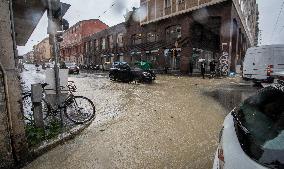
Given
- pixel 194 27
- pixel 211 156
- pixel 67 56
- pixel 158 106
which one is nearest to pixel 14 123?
pixel 211 156

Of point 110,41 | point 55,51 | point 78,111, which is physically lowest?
point 78,111

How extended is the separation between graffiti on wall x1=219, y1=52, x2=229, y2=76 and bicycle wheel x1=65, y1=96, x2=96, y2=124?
19.5 metres

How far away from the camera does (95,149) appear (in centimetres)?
497

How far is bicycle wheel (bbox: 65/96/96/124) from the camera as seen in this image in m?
6.93

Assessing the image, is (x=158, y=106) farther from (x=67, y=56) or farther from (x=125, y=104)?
(x=67, y=56)

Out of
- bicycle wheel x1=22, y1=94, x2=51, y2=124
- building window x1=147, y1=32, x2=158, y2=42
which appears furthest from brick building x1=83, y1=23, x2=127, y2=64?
bicycle wheel x1=22, y1=94, x2=51, y2=124

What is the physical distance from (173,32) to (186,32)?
8.53ft

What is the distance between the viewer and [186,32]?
91.9 ft

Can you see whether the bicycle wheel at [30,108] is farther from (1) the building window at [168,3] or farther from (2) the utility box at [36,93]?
(1) the building window at [168,3]

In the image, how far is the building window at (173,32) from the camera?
29.5 meters

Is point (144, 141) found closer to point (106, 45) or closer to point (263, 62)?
point (263, 62)

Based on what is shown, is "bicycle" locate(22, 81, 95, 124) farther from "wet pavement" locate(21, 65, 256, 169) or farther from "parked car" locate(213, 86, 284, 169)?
"parked car" locate(213, 86, 284, 169)

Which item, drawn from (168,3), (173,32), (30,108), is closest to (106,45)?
(168,3)

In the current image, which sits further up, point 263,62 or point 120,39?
point 120,39
